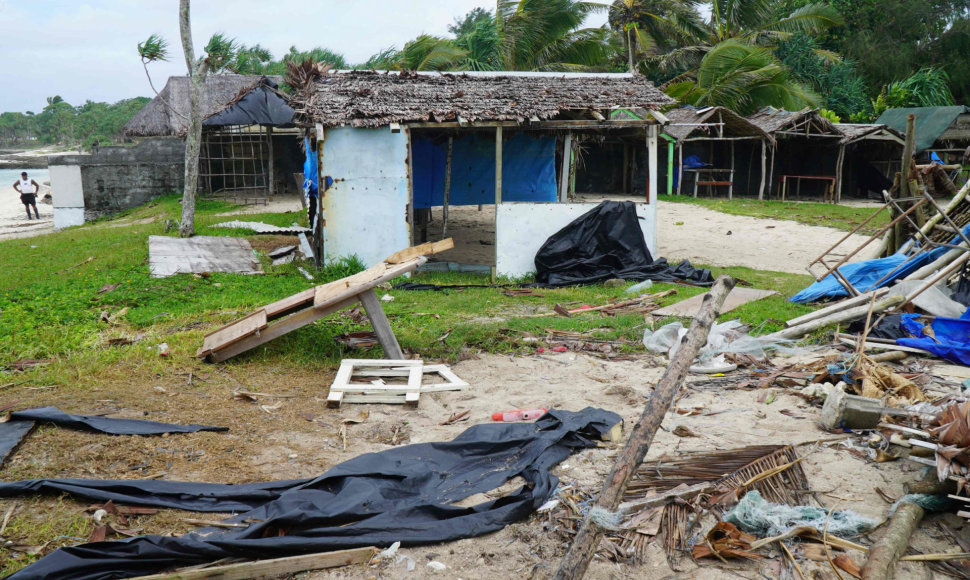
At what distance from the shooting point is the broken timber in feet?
21.5

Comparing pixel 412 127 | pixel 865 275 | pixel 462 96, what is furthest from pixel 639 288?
pixel 412 127

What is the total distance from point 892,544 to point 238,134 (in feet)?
66.9

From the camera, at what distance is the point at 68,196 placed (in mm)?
19266

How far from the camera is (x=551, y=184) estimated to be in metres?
14.9

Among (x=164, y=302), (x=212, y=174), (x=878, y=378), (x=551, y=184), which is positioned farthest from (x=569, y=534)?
(x=212, y=174)

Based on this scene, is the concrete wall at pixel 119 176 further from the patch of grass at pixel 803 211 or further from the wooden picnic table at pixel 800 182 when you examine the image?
the wooden picnic table at pixel 800 182

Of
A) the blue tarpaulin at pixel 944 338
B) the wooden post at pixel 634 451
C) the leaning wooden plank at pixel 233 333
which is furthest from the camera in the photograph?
the leaning wooden plank at pixel 233 333

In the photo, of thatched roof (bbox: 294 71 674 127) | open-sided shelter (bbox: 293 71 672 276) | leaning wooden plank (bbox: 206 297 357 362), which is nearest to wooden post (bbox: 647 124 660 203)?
open-sided shelter (bbox: 293 71 672 276)

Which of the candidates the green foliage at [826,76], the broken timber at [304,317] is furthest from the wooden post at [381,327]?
the green foliage at [826,76]

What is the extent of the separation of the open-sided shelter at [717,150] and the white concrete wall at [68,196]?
56.4ft

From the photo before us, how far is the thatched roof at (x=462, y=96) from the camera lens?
36.9 ft

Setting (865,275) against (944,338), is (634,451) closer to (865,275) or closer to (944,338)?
(944,338)

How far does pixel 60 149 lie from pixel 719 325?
7335 cm

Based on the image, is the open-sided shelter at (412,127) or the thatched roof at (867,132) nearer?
the open-sided shelter at (412,127)
